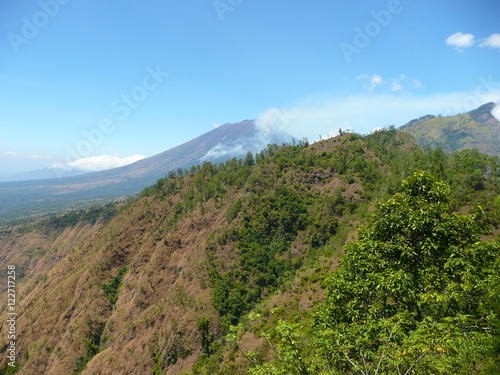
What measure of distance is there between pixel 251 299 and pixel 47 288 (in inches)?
2415

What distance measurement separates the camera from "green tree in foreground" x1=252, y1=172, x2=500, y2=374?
7312 mm

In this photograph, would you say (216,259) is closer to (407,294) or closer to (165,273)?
(165,273)

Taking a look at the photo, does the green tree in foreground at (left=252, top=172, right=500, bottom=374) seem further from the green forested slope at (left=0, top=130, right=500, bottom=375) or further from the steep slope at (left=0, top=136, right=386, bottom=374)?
the steep slope at (left=0, top=136, right=386, bottom=374)

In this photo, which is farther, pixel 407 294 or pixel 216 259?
pixel 216 259

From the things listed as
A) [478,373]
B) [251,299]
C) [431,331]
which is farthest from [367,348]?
[251,299]

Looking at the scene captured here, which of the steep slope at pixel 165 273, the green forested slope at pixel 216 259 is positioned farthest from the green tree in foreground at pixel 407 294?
the steep slope at pixel 165 273

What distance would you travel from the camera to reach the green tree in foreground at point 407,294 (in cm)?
731

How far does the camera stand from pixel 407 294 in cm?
846

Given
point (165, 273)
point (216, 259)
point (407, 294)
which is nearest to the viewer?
point (407, 294)

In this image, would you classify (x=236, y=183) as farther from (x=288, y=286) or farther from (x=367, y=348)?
(x=367, y=348)

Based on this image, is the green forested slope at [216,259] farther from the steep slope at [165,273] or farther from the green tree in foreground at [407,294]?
the green tree in foreground at [407,294]

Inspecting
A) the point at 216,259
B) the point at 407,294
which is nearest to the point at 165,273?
the point at 216,259

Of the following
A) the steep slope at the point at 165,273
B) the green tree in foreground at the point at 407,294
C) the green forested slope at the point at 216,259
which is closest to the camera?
the green tree in foreground at the point at 407,294

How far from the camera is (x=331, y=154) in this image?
3162 inches
